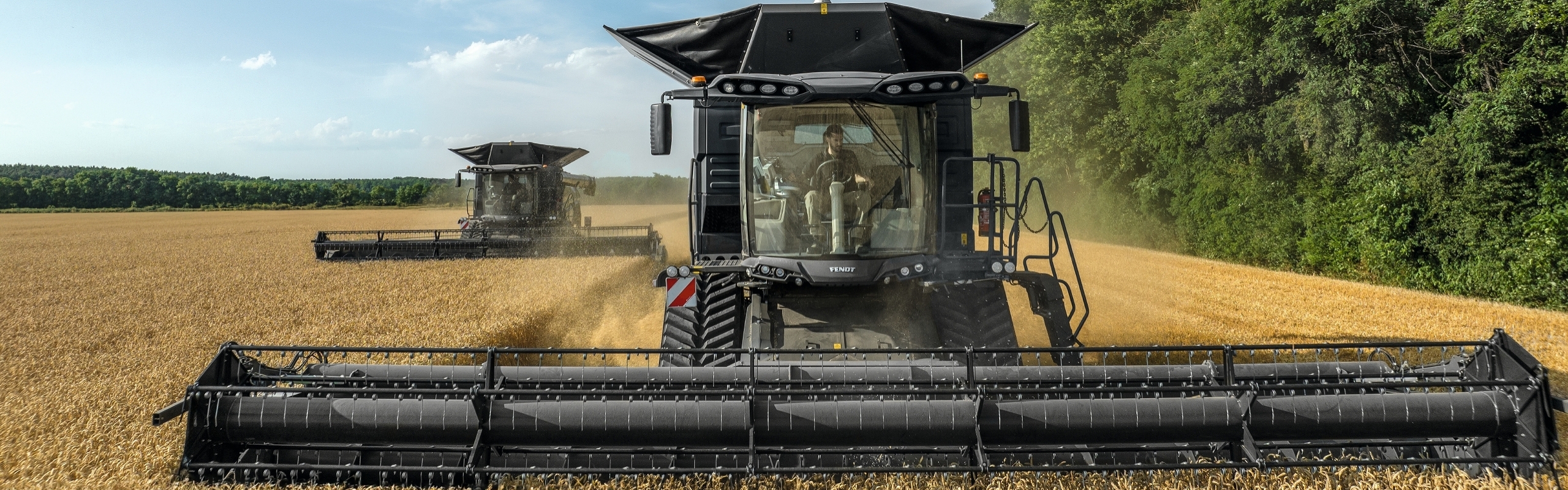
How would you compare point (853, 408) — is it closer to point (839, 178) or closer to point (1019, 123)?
point (839, 178)

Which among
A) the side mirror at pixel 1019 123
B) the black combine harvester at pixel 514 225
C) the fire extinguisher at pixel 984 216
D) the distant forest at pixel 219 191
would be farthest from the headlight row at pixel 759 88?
the distant forest at pixel 219 191

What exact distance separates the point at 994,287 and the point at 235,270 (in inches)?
612

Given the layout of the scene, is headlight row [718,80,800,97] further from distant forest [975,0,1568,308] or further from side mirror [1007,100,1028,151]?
distant forest [975,0,1568,308]

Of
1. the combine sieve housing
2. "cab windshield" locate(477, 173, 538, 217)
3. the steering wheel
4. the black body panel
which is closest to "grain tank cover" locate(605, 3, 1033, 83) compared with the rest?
the black body panel

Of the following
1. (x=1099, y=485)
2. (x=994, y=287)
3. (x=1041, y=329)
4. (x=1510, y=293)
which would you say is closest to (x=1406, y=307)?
(x=1510, y=293)

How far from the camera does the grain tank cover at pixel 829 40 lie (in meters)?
6.37

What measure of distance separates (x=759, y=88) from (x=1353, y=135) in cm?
1126

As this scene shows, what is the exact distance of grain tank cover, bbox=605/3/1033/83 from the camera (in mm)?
6371

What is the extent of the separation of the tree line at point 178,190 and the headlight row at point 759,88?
4945cm

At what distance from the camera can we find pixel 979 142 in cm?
2936

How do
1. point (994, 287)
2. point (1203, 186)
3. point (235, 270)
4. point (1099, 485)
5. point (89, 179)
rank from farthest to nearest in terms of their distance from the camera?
1. point (89, 179)
2. point (1203, 186)
3. point (235, 270)
4. point (994, 287)
5. point (1099, 485)

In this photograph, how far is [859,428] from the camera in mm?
3783

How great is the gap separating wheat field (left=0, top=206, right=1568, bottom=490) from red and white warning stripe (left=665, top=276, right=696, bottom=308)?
2.26 metres

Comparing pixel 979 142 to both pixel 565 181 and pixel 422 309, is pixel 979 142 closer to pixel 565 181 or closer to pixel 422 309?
pixel 565 181
